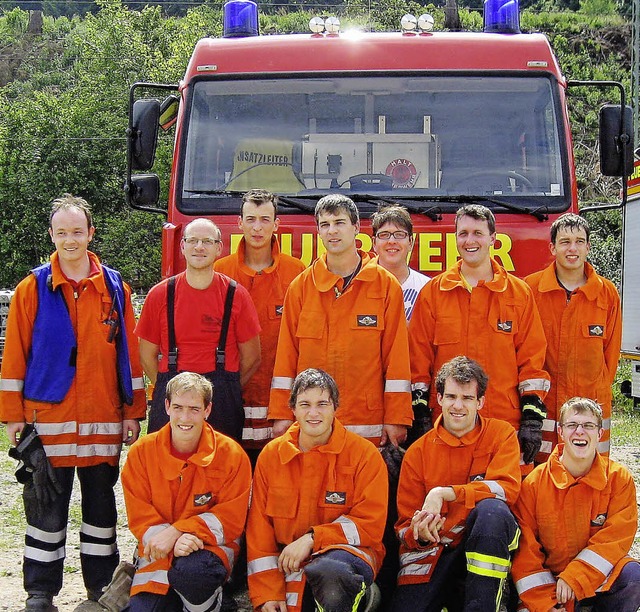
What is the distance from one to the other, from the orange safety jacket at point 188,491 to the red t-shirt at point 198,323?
390 millimetres

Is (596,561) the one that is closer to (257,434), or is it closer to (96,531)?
(257,434)

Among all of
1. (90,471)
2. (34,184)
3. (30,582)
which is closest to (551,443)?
(90,471)

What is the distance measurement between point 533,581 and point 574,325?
4.30ft

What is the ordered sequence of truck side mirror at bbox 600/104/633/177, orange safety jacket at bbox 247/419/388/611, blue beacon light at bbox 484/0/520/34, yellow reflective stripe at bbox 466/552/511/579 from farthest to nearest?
blue beacon light at bbox 484/0/520/34, truck side mirror at bbox 600/104/633/177, orange safety jacket at bbox 247/419/388/611, yellow reflective stripe at bbox 466/552/511/579

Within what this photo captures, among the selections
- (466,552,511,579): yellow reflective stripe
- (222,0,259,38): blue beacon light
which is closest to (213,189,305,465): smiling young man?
(466,552,511,579): yellow reflective stripe

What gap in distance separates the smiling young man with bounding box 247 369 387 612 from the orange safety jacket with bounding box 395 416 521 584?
6.7 inches

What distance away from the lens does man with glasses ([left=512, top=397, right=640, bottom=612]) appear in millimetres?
3955

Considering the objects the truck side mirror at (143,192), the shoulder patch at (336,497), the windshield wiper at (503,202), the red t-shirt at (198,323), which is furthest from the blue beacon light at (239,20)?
the shoulder patch at (336,497)

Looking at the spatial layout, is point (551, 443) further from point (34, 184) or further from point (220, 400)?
point (34, 184)

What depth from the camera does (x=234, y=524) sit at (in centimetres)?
415

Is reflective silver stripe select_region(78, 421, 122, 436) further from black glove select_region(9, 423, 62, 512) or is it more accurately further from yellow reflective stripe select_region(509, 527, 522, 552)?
yellow reflective stripe select_region(509, 527, 522, 552)

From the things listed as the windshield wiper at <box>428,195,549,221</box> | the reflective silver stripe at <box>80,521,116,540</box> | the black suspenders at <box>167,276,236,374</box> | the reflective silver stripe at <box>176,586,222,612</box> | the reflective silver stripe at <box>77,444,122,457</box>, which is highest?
the windshield wiper at <box>428,195,549,221</box>

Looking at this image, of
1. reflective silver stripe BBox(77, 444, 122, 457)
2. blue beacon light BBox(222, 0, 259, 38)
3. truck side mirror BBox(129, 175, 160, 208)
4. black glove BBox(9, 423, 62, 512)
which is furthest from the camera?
blue beacon light BBox(222, 0, 259, 38)

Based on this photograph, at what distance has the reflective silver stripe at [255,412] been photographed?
190 inches
